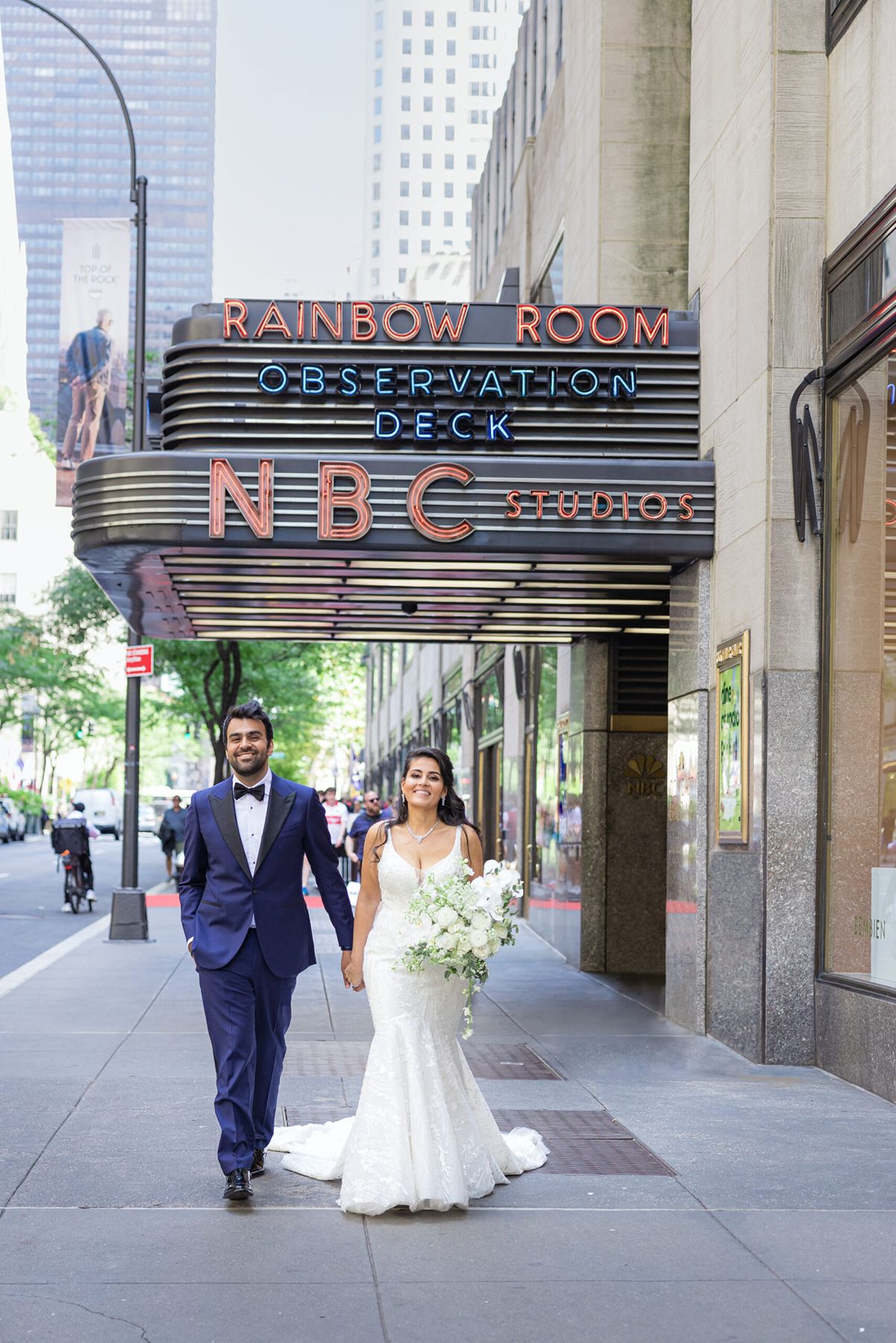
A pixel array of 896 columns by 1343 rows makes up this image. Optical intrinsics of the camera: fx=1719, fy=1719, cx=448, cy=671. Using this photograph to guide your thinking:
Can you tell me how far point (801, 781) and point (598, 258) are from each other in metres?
6.97

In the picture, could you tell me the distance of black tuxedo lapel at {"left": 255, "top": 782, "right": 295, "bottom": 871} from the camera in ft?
23.9

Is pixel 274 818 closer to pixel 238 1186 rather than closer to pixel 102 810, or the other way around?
pixel 238 1186

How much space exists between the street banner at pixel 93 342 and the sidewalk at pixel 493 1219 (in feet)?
38.1

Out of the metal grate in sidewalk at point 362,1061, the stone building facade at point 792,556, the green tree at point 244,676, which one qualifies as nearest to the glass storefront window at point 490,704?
the green tree at point 244,676

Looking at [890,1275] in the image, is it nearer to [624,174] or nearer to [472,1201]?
[472,1201]

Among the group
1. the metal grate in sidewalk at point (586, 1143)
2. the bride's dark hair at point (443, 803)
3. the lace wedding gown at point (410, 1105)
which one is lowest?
the metal grate in sidewalk at point (586, 1143)

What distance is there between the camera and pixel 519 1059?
11.3 m

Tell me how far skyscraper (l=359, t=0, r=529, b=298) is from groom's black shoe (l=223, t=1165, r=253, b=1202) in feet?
515

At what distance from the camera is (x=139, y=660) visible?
2027 cm

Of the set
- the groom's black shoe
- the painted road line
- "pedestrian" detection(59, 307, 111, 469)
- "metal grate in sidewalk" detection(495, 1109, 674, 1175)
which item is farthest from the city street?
the groom's black shoe

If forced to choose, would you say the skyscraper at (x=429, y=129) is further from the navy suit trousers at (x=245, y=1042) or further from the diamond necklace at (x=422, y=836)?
the navy suit trousers at (x=245, y=1042)

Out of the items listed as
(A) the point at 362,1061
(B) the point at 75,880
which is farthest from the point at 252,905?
(B) the point at 75,880

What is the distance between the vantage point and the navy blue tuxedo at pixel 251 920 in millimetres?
7148

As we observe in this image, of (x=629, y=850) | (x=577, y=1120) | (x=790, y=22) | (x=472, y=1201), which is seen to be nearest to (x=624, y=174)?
(x=790, y=22)
